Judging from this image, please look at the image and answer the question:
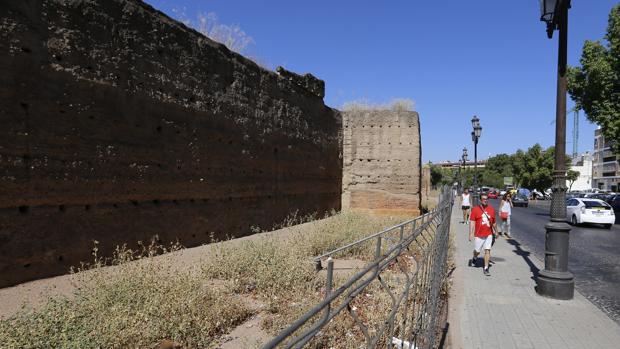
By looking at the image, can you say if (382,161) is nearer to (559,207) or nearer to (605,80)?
(559,207)

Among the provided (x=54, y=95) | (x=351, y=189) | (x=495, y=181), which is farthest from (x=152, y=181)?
(x=495, y=181)

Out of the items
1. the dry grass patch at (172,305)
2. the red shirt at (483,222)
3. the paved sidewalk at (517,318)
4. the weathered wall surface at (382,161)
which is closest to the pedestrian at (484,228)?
the red shirt at (483,222)

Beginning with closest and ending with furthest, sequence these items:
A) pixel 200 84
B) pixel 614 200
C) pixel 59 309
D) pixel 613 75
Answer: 1. pixel 59 309
2. pixel 200 84
3. pixel 613 75
4. pixel 614 200

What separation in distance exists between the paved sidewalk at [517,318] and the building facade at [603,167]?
248 ft

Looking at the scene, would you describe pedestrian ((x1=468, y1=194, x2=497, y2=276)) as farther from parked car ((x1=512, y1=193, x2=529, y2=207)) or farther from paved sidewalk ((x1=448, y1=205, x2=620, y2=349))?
parked car ((x1=512, y1=193, x2=529, y2=207))

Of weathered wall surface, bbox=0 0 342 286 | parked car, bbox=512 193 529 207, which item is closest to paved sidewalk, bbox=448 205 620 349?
weathered wall surface, bbox=0 0 342 286

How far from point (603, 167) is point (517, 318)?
3507 inches

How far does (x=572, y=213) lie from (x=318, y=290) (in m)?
19.3

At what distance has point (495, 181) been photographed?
101 meters

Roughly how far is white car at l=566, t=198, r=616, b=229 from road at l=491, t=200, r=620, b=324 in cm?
48

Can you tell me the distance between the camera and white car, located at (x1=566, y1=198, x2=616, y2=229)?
1852 centimetres

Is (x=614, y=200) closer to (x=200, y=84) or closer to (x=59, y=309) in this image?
(x=200, y=84)

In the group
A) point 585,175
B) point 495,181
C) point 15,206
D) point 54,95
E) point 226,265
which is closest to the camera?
point 15,206

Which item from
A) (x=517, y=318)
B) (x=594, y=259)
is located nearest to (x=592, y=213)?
(x=594, y=259)
